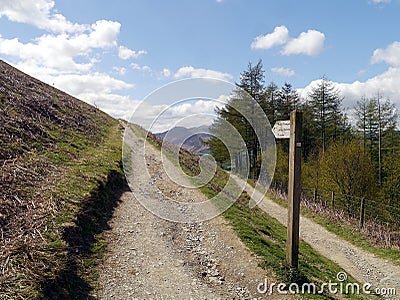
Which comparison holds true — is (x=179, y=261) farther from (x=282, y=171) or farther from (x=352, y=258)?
(x=282, y=171)

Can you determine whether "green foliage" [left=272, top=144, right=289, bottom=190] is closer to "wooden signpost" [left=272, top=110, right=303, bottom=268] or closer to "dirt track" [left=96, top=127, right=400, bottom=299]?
"dirt track" [left=96, top=127, right=400, bottom=299]

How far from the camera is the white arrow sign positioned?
619 centimetres

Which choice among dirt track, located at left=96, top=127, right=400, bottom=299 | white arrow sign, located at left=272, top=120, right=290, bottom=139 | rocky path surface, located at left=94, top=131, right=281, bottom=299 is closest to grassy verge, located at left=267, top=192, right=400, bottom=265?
dirt track, located at left=96, top=127, right=400, bottom=299

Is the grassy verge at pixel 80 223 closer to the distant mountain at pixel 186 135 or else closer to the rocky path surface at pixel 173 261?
the rocky path surface at pixel 173 261

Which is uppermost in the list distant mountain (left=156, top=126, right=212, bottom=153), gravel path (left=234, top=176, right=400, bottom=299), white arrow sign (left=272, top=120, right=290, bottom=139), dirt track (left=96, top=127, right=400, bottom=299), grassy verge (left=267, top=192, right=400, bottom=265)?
white arrow sign (left=272, top=120, right=290, bottom=139)

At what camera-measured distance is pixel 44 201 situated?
22.8 feet

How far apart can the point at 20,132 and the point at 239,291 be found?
380 inches

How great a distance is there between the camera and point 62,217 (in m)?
6.43

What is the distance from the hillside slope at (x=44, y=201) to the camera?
455cm

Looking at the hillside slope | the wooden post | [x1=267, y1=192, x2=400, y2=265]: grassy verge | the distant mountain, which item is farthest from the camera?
[x1=267, y1=192, x2=400, y2=265]: grassy verge

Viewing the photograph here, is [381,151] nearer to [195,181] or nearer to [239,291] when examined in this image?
[195,181]

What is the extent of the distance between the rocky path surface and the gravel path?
1.71m

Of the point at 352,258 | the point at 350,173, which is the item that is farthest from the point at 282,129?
the point at 350,173

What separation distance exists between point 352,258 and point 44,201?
10.2 m
